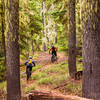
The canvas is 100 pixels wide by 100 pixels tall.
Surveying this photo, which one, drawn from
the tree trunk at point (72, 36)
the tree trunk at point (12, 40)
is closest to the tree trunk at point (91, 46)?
the tree trunk at point (12, 40)

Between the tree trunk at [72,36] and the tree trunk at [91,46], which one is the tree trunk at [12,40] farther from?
the tree trunk at [72,36]

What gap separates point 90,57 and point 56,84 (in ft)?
16.7

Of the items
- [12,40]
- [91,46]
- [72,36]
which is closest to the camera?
[91,46]

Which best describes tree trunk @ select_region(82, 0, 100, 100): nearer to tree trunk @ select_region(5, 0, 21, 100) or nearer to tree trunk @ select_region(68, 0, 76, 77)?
tree trunk @ select_region(5, 0, 21, 100)

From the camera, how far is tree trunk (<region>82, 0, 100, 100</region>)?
490 cm

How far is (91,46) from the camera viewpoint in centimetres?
500

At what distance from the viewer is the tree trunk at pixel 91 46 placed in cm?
490

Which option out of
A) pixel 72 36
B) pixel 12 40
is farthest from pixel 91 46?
pixel 72 36

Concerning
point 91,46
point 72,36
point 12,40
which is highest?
point 72,36

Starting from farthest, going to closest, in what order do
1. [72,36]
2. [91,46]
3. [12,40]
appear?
[72,36], [12,40], [91,46]

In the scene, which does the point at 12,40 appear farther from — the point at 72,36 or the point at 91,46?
the point at 72,36

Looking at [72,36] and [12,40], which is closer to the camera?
[12,40]

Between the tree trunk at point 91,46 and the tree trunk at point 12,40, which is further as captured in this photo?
the tree trunk at point 12,40

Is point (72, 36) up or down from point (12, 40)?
up
